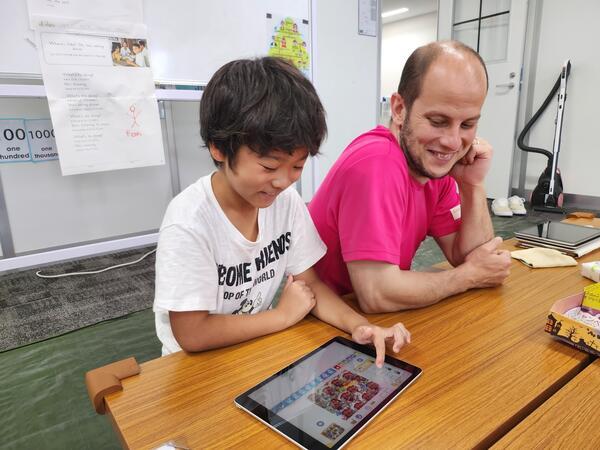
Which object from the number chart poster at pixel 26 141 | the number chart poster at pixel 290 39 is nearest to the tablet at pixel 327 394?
the number chart poster at pixel 290 39

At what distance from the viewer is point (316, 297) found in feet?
2.63

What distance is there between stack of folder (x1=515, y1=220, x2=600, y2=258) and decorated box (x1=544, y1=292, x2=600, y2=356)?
0.49 meters

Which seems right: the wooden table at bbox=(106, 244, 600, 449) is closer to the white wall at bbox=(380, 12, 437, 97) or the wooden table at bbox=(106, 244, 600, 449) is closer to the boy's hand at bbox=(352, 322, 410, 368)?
the boy's hand at bbox=(352, 322, 410, 368)

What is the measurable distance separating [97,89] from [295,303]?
189 centimetres

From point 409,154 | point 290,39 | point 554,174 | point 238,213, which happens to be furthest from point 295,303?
point 554,174

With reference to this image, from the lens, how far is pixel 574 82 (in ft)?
12.1

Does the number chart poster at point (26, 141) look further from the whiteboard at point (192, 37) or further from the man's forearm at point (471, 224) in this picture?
the man's forearm at point (471, 224)

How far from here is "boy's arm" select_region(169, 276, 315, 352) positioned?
2.15ft

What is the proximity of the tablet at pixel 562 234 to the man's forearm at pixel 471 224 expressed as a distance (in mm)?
166

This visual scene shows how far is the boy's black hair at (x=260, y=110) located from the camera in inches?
26.8

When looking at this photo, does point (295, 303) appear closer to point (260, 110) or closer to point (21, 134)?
point (260, 110)

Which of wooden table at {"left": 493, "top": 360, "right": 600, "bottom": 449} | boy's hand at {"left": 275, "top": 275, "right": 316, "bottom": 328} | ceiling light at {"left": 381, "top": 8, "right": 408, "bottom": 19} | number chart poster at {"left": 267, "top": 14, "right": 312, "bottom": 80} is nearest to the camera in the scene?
wooden table at {"left": 493, "top": 360, "right": 600, "bottom": 449}

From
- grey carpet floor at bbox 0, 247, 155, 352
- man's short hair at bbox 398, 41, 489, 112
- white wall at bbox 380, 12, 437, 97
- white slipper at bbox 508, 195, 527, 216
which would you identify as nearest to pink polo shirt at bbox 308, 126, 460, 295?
man's short hair at bbox 398, 41, 489, 112

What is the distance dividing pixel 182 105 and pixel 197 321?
7.97 ft
